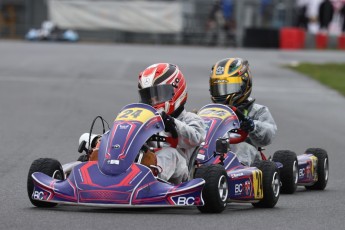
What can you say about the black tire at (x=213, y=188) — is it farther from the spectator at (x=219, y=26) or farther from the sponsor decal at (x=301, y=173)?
the spectator at (x=219, y=26)

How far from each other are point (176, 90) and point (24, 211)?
4.99 ft

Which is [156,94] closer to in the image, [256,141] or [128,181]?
[128,181]

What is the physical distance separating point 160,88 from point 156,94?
5 cm

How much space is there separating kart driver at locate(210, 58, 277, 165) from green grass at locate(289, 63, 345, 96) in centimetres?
1258

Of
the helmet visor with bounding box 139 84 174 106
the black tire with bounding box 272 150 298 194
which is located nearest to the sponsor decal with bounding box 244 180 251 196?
the helmet visor with bounding box 139 84 174 106

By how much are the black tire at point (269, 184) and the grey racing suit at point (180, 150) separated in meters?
0.58

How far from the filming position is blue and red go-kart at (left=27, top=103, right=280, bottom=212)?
729 cm

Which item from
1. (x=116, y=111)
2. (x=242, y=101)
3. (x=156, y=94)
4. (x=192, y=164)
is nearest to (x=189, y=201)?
(x=192, y=164)

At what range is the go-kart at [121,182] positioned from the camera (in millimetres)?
7273

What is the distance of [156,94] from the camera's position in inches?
316

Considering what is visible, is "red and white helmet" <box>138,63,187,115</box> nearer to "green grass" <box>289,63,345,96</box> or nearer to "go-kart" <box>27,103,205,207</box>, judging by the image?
"go-kart" <box>27,103,205,207</box>

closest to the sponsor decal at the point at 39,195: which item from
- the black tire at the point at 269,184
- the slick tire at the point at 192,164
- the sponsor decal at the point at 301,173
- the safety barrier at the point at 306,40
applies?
the slick tire at the point at 192,164

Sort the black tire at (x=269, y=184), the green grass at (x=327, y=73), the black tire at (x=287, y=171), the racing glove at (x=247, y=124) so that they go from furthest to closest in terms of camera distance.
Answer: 1. the green grass at (x=327, y=73)
2. the black tire at (x=287, y=171)
3. the racing glove at (x=247, y=124)
4. the black tire at (x=269, y=184)

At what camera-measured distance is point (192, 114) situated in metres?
8.29
